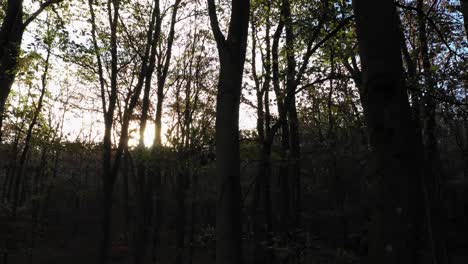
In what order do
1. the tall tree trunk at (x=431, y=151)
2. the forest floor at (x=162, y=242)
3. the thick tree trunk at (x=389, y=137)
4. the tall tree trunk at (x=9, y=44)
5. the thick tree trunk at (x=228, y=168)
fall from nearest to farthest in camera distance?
1. the thick tree trunk at (x=389, y=137)
2. the thick tree trunk at (x=228, y=168)
3. the tall tree trunk at (x=9, y=44)
4. the tall tree trunk at (x=431, y=151)
5. the forest floor at (x=162, y=242)

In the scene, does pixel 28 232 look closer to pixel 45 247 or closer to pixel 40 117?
pixel 40 117

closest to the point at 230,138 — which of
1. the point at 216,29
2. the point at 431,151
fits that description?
the point at 216,29

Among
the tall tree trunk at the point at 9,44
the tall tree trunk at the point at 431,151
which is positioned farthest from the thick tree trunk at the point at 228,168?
the tall tree trunk at the point at 431,151

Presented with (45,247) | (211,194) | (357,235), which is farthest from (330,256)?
(45,247)

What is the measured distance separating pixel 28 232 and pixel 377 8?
561 inches

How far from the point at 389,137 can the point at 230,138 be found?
8.80ft

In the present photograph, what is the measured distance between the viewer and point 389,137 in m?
1.63

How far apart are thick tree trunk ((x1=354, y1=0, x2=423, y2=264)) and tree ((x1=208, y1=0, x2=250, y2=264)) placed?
236 centimetres

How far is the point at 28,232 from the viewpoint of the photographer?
12.9 metres

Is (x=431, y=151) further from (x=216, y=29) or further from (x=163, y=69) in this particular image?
(x=163, y=69)

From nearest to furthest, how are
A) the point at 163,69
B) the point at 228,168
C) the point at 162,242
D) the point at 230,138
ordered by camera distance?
the point at 228,168, the point at 230,138, the point at 163,69, the point at 162,242

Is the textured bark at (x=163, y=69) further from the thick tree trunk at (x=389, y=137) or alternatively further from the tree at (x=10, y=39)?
the thick tree trunk at (x=389, y=137)

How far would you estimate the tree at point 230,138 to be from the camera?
3.86m

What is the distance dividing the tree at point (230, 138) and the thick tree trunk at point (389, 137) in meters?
2.36
